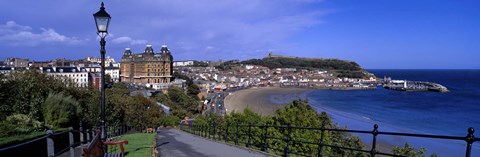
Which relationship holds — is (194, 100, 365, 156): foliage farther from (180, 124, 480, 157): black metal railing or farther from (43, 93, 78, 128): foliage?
(43, 93, 78, 128): foliage

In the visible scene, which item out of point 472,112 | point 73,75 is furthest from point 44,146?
point 73,75

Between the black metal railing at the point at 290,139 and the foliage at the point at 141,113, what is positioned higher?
the black metal railing at the point at 290,139

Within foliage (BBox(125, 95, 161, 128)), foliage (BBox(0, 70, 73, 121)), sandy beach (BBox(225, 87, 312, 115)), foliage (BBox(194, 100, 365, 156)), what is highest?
foliage (BBox(0, 70, 73, 121))

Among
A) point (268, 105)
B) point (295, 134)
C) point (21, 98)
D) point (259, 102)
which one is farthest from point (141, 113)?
point (259, 102)

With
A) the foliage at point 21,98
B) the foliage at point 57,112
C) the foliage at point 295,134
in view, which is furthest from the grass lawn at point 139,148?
the foliage at point 21,98

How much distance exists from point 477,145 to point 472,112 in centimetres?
2751

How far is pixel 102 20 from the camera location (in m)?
9.40

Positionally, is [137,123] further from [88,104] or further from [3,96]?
[3,96]

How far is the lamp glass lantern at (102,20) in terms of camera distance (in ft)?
30.7

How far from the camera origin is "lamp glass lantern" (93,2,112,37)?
935 centimetres

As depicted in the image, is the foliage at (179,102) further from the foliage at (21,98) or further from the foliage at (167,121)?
the foliage at (21,98)

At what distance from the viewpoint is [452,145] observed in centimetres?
3631

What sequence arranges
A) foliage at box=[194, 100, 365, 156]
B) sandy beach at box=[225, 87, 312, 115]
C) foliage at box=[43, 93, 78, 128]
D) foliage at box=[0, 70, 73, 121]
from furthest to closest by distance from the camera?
sandy beach at box=[225, 87, 312, 115], foliage at box=[194, 100, 365, 156], foliage at box=[43, 93, 78, 128], foliage at box=[0, 70, 73, 121]

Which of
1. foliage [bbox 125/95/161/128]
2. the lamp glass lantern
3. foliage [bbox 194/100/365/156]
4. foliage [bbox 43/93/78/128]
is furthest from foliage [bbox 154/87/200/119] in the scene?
the lamp glass lantern
